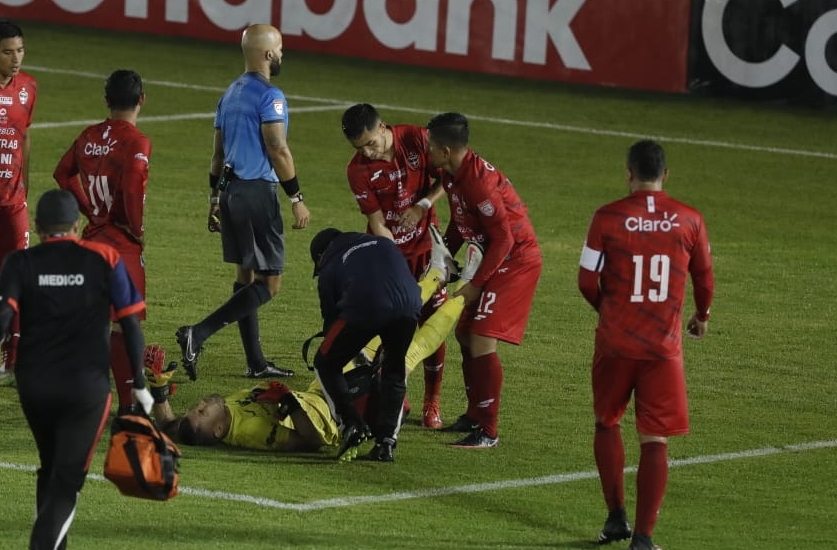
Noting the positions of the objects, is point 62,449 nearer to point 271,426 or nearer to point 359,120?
point 271,426

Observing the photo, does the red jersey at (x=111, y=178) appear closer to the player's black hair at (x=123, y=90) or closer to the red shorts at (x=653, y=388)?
the player's black hair at (x=123, y=90)

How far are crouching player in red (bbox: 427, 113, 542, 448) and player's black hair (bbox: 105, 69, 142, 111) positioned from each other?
1.68 meters

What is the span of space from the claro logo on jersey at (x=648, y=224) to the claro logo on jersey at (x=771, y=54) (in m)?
14.5

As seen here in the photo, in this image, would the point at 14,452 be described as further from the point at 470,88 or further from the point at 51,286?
the point at 470,88

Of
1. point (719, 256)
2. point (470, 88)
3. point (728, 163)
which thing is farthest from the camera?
point (470, 88)

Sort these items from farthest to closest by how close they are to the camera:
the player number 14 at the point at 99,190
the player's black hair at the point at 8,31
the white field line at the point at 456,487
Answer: the player's black hair at the point at 8,31, the player number 14 at the point at 99,190, the white field line at the point at 456,487

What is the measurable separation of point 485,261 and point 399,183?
1.02 meters

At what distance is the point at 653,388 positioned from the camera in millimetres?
7898

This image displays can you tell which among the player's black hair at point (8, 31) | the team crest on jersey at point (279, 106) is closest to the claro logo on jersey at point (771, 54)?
the team crest on jersey at point (279, 106)

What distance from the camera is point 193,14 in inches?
1048

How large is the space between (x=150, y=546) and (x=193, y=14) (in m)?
19.7

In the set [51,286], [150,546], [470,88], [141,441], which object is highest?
[470,88]

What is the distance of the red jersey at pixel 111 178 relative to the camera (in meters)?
9.67

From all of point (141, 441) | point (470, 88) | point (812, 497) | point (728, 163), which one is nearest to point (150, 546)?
point (141, 441)
